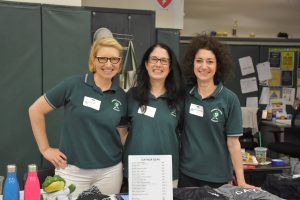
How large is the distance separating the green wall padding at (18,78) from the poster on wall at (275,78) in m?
4.40

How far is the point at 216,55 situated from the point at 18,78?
5.70ft

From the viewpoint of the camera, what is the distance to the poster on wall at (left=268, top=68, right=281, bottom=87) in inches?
248

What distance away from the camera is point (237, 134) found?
A: 2221mm

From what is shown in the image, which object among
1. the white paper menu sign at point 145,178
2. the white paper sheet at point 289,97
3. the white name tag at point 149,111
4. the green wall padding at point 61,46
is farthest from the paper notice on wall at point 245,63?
the white paper menu sign at point 145,178

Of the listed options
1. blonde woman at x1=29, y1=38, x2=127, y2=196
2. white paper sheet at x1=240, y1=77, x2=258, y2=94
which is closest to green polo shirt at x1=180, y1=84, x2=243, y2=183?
blonde woman at x1=29, y1=38, x2=127, y2=196

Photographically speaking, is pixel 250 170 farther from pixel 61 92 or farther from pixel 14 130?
pixel 14 130

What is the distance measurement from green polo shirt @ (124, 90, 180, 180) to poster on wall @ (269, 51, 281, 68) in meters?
4.58

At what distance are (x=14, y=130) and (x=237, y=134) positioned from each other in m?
1.90

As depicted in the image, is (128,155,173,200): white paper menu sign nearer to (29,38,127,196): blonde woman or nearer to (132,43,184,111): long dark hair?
(29,38,127,196): blonde woman

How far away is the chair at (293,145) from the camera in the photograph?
4.73 m

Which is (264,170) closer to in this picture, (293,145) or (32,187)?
(293,145)

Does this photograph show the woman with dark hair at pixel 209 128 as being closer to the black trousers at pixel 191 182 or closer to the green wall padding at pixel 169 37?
the black trousers at pixel 191 182

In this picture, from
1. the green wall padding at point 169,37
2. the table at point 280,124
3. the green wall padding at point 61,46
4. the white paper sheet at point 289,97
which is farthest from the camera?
the white paper sheet at point 289,97

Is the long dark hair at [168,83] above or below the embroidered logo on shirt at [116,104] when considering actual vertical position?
above
